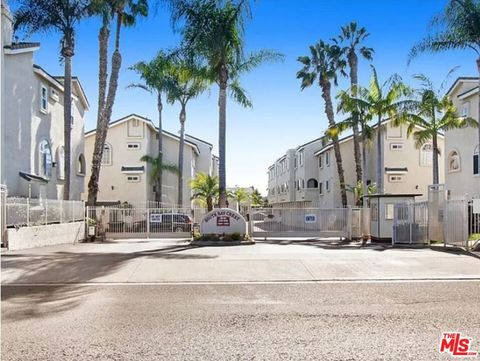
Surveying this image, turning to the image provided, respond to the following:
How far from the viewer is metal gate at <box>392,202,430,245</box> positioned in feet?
A: 64.3

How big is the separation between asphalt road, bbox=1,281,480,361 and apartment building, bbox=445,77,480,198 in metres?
18.0

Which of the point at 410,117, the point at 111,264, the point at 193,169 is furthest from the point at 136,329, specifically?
the point at 193,169

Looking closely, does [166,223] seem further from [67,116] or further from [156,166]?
[156,166]

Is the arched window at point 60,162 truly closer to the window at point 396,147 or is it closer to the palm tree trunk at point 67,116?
the palm tree trunk at point 67,116

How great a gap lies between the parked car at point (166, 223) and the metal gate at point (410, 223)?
1033 centimetres

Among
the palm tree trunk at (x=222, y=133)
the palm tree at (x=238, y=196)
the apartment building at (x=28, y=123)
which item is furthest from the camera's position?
the palm tree at (x=238, y=196)

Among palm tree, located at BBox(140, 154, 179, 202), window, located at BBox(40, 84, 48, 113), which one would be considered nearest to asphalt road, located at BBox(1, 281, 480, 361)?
window, located at BBox(40, 84, 48, 113)

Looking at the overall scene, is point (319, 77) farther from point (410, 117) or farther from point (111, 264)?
point (111, 264)

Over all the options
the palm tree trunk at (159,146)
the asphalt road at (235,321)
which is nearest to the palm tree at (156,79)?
the palm tree trunk at (159,146)

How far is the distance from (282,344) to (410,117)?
22481 millimetres

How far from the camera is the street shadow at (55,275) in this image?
8484 millimetres

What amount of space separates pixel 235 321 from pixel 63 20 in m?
22.7
